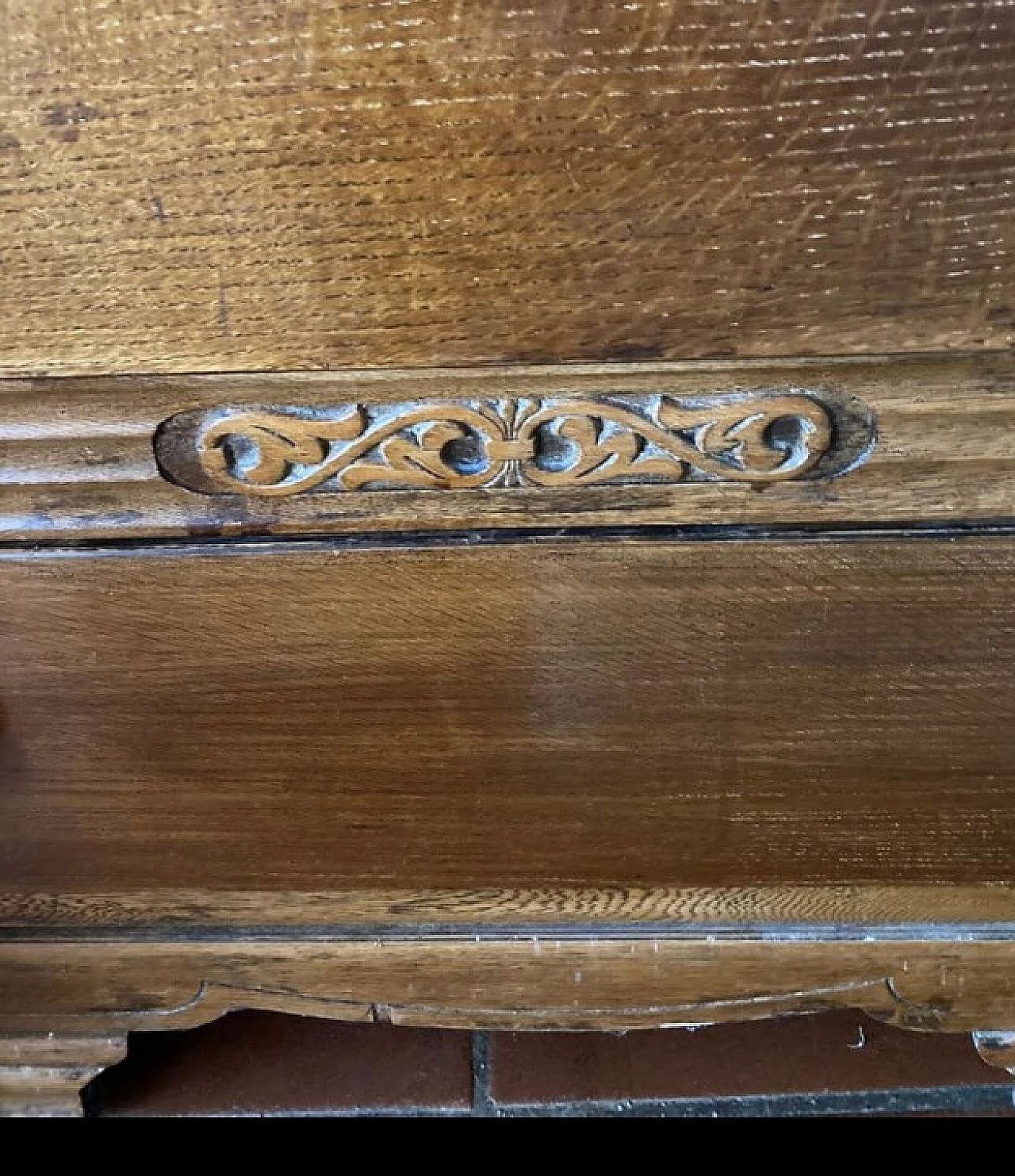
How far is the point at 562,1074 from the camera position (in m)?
0.69

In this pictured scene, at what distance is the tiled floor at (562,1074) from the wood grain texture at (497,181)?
19.2 inches

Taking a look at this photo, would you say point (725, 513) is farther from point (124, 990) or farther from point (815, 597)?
point (124, 990)

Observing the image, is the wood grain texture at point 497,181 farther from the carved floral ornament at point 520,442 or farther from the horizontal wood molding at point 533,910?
the horizontal wood molding at point 533,910

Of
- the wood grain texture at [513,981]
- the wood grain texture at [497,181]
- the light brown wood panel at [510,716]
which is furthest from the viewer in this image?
the wood grain texture at [513,981]

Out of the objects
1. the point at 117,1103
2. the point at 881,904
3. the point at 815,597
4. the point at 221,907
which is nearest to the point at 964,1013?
the point at 881,904

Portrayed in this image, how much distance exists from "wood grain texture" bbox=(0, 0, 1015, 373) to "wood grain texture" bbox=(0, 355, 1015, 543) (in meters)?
0.02

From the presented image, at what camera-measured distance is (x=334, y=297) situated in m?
0.37

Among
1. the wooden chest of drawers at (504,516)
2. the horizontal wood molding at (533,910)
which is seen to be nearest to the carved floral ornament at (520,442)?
the wooden chest of drawers at (504,516)

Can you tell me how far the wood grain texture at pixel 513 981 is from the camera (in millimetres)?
549

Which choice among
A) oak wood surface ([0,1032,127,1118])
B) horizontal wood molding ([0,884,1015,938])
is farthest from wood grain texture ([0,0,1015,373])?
oak wood surface ([0,1032,127,1118])

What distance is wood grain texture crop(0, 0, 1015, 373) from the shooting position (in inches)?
12.8

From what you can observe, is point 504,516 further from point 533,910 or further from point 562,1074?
point 562,1074

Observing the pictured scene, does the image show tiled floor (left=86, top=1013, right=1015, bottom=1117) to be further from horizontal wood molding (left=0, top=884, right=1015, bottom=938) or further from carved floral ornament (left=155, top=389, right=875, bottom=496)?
carved floral ornament (left=155, top=389, right=875, bottom=496)

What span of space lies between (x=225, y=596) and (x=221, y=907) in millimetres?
185
